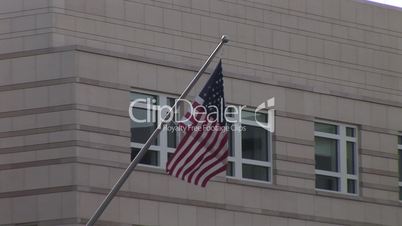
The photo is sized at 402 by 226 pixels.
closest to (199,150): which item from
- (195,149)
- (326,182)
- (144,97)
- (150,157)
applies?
(195,149)

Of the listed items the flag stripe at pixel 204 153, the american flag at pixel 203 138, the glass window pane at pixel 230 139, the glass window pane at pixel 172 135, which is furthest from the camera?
the glass window pane at pixel 230 139

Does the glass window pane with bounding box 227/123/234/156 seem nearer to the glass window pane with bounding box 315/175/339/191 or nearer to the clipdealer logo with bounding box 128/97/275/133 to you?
the clipdealer logo with bounding box 128/97/275/133

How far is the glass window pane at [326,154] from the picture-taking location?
37.9 metres

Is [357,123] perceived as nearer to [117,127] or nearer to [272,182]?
[272,182]

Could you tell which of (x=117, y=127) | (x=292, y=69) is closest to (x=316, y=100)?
(x=292, y=69)

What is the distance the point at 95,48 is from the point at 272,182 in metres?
6.14

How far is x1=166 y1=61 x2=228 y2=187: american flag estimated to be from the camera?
27.4 meters

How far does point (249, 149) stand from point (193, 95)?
2.36 m

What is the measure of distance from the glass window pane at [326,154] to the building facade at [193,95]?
42 mm

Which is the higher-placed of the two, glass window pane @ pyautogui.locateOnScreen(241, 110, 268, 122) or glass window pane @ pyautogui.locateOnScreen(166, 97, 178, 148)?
glass window pane @ pyautogui.locateOnScreen(241, 110, 268, 122)

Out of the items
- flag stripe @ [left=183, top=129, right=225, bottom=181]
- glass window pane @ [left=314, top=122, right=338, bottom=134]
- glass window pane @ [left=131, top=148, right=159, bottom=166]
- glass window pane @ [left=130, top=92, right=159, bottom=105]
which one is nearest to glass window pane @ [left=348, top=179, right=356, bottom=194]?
glass window pane @ [left=314, top=122, right=338, bottom=134]

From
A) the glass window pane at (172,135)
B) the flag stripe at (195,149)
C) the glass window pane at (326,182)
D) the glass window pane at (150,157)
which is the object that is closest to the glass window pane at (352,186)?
the glass window pane at (326,182)

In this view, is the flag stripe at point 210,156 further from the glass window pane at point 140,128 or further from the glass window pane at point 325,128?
the glass window pane at point 325,128

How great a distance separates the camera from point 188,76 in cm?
3500
